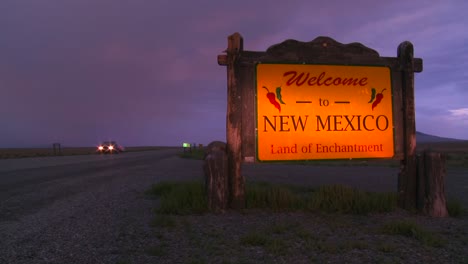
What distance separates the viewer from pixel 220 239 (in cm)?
600

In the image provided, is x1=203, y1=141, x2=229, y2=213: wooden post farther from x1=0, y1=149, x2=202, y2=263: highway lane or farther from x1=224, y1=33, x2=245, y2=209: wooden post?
x1=0, y1=149, x2=202, y2=263: highway lane

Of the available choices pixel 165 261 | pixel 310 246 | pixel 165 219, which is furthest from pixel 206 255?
pixel 165 219

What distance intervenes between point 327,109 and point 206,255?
436cm

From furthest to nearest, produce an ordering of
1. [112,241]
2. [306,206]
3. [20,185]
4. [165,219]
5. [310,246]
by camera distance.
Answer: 1. [20,185]
2. [306,206]
3. [165,219]
4. [112,241]
5. [310,246]

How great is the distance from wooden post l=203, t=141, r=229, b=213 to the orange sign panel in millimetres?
840

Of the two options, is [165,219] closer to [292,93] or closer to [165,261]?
[165,261]

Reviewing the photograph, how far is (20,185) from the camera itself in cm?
1347

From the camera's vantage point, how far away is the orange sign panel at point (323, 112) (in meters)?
8.15

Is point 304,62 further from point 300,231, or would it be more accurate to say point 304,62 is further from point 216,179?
point 300,231

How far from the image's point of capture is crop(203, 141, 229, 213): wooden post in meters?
7.54

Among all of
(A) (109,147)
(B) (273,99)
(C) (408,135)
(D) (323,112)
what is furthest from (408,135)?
(A) (109,147)

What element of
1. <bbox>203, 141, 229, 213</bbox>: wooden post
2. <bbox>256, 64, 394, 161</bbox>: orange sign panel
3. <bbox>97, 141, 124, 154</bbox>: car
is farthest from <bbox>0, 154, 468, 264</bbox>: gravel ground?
<bbox>97, 141, 124, 154</bbox>: car

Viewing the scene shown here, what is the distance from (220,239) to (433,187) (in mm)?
4275

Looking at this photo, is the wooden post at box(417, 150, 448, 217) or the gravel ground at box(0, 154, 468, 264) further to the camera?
the wooden post at box(417, 150, 448, 217)
